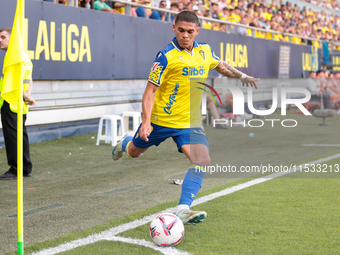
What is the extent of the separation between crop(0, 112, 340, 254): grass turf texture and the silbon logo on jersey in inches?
55.8

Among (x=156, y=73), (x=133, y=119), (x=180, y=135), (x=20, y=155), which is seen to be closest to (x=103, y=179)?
(x=180, y=135)

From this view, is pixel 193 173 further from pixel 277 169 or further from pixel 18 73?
pixel 277 169

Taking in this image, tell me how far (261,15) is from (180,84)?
1901cm

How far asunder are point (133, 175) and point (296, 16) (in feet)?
74.1

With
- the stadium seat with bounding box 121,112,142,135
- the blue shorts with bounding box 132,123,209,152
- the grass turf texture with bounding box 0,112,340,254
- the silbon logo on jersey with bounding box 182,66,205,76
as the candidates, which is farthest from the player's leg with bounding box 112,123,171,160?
the stadium seat with bounding box 121,112,142,135

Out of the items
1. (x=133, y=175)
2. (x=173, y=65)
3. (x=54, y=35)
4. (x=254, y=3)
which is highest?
(x=254, y=3)

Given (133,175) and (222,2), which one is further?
(222,2)

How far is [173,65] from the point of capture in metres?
4.67

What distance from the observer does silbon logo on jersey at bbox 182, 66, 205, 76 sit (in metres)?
4.72

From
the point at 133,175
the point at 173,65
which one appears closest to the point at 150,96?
the point at 173,65

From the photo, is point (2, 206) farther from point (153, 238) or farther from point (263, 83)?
point (263, 83)

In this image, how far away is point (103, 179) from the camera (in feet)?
22.2

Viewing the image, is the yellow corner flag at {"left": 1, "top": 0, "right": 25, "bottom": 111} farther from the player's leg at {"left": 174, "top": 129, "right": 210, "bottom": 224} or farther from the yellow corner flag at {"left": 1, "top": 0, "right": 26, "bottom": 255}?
the player's leg at {"left": 174, "top": 129, "right": 210, "bottom": 224}

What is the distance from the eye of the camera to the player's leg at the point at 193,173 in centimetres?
418
